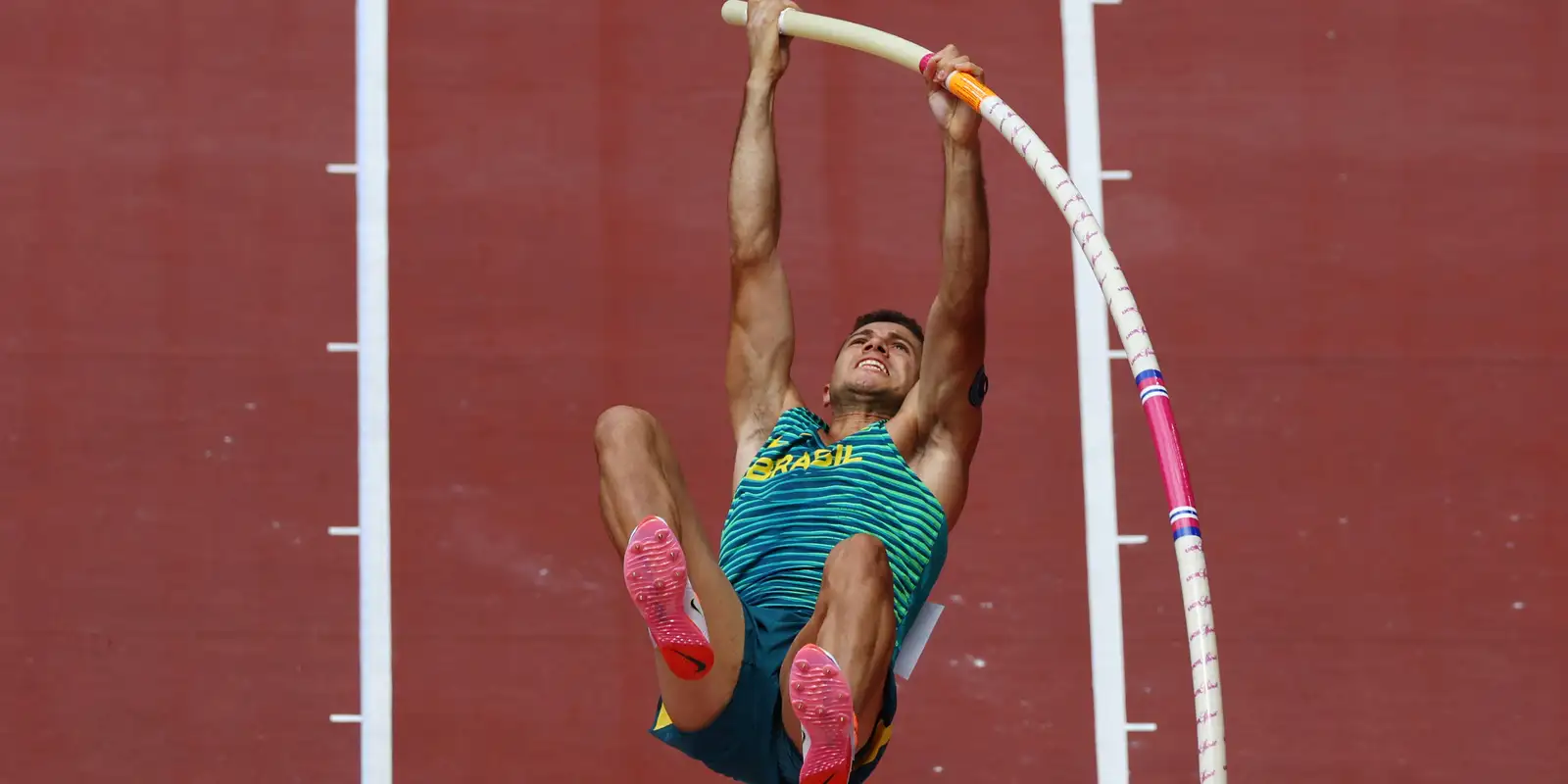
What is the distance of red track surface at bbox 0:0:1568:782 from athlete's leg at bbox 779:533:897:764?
2517 millimetres

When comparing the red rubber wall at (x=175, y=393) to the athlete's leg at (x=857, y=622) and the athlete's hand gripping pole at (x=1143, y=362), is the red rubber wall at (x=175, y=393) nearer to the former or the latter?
the athlete's hand gripping pole at (x=1143, y=362)

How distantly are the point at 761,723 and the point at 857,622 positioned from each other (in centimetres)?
63

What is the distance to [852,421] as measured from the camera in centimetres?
Answer: 629

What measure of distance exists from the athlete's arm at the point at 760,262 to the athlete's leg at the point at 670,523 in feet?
2.58

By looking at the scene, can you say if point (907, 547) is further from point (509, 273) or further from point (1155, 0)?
point (1155, 0)

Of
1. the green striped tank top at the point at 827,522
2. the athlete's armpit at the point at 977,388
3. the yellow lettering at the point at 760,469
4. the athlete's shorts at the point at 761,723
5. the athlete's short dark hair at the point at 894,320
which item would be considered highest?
the athlete's short dark hair at the point at 894,320

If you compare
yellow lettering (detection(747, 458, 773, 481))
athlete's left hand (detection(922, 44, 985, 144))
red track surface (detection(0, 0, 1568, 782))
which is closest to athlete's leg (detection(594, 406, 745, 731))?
yellow lettering (detection(747, 458, 773, 481))

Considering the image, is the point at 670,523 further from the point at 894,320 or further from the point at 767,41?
the point at 767,41

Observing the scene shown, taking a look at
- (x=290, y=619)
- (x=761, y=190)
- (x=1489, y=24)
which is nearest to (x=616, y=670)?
(x=290, y=619)

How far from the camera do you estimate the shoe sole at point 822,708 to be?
510 cm

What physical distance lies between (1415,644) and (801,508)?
312cm

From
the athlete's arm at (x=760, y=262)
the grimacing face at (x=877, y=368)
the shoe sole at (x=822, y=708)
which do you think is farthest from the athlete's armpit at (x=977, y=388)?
the shoe sole at (x=822, y=708)

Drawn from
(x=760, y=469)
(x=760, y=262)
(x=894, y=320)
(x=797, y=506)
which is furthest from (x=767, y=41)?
(x=797, y=506)

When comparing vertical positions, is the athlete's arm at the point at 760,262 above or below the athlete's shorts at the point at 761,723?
above
